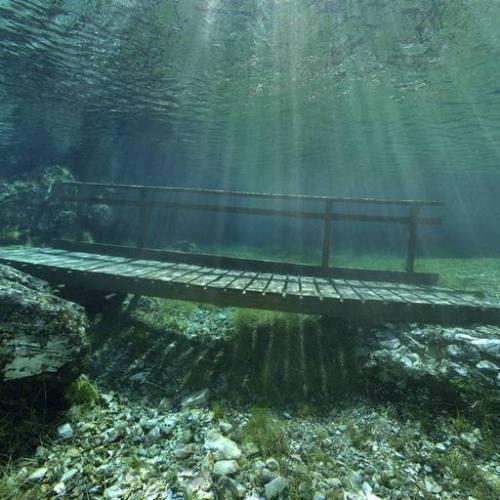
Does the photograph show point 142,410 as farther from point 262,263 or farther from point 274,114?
point 274,114

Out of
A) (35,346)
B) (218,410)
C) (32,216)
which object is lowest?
(218,410)

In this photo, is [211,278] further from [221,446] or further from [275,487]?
[275,487]

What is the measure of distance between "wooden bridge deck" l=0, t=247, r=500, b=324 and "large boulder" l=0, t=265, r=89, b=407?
7.17 feet

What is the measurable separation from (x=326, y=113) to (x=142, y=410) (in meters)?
16.7

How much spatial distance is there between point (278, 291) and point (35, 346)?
12.2 ft

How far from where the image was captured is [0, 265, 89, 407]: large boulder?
11.0 ft

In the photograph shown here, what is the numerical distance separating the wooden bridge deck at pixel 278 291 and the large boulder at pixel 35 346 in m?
2.19

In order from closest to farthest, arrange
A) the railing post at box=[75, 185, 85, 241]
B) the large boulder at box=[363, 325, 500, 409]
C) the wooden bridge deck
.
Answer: the large boulder at box=[363, 325, 500, 409] < the wooden bridge deck < the railing post at box=[75, 185, 85, 241]

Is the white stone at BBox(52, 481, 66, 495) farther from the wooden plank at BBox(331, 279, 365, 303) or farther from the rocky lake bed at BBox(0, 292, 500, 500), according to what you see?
the wooden plank at BBox(331, 279, 365, 303)

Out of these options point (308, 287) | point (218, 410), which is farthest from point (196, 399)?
point (308, 287)

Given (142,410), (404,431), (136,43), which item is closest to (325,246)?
(404,431)

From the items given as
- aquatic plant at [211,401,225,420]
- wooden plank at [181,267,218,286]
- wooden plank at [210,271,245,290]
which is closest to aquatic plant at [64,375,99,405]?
aquatic plant at [211,401,225,420]

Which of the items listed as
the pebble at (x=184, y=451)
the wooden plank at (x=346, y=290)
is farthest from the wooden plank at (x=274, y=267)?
the pebble at (x=184, y=451)

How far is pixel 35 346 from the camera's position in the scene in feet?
11.5
